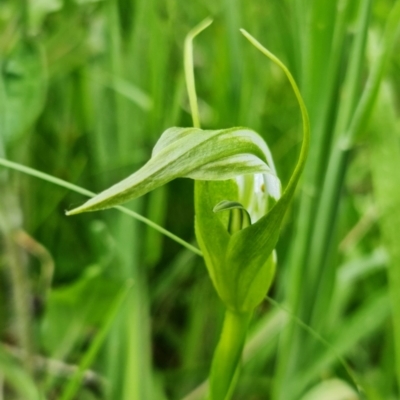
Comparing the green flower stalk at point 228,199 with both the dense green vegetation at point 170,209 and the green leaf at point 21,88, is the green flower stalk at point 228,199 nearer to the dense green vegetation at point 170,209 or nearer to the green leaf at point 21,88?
the dense green vegetation at point 170,209

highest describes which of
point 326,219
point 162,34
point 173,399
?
point 162,34

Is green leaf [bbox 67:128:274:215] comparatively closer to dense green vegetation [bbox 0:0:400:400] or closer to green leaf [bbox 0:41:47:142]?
dense green vegetation [bbox 0:0:400:400]

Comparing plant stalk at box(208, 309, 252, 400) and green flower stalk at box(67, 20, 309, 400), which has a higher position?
green flower stalk at box(67, 20, 309, 400)

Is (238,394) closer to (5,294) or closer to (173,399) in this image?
(173,399)

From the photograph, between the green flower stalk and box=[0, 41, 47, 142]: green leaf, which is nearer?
the green flower stalk

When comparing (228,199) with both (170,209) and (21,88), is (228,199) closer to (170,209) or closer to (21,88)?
(21,88)

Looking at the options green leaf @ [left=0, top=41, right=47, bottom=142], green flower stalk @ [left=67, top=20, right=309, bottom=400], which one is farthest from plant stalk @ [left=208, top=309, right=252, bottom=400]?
green leaf @ [left=0, top=41, right=47, bottom=142]

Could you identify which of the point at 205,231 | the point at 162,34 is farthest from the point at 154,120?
the point at 205,231
